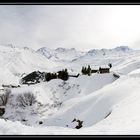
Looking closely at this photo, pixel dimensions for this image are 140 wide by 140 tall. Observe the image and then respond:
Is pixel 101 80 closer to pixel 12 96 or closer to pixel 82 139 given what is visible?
pixel 12 96

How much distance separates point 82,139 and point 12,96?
57027 mm

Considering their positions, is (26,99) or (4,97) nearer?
(26,99)

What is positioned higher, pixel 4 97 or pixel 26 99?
pixel 4 97

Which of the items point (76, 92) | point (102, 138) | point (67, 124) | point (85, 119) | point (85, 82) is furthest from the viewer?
point (85, 82)

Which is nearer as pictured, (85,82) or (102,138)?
(102,138)

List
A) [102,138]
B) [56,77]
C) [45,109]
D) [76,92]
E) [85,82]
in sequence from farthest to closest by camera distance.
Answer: [56,77], [85,82], [76,92], [45,109], [102,138]

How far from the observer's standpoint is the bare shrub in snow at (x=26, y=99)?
60062 millimetres

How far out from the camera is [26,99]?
60969 mm

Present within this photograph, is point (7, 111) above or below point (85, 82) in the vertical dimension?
below

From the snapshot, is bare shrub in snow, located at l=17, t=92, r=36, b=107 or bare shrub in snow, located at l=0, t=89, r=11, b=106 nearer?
bare shrub in snow, located at l=17, t=92, r=36, b=107

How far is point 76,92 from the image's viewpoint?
67.8 meters

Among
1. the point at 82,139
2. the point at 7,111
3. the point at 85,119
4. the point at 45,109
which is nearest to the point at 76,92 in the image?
the point at 45,109

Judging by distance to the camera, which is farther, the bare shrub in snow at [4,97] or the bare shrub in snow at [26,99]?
the bare shrub in snow at [4,97]

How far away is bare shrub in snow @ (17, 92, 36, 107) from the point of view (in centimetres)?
6006
